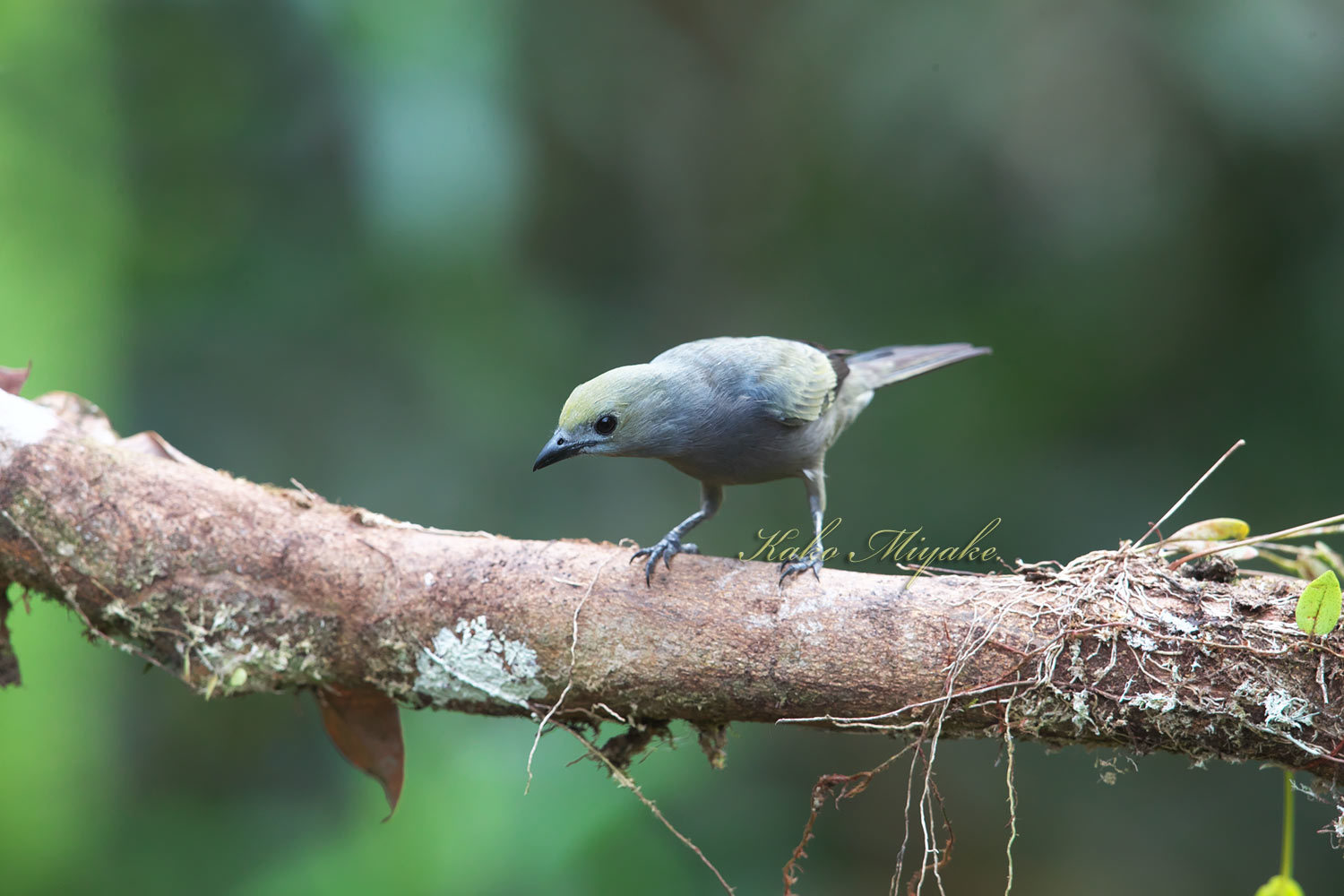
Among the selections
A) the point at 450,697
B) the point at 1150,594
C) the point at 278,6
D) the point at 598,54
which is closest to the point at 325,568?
the point at 450,697

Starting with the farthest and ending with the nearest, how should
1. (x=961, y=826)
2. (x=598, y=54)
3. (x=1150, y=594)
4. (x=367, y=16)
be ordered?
(x=598, y=54) → (x=961, y=826) → (x=367, y=16) → (x=1150, y=594)

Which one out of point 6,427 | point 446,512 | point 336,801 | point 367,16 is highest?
point 367,16

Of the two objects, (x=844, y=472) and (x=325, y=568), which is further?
(x=844, y=472)

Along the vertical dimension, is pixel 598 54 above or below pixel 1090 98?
above

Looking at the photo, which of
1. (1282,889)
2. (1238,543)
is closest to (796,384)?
(1238,543)

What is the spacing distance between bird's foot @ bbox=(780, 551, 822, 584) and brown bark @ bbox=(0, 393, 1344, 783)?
0.03 metres

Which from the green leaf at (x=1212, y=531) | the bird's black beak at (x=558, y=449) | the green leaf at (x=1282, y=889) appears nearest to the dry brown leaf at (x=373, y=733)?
the bird's black beak at (x=558, y=449)

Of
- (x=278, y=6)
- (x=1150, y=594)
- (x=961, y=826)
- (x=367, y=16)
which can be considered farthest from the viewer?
(x=961, y=826)

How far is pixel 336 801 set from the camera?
5328mm

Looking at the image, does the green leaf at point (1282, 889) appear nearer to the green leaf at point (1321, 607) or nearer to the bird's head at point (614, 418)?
the green leaf at point (1321, 607)

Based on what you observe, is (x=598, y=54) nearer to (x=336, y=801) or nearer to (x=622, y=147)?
(x=622, y=147)

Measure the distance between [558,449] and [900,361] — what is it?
7.40ft

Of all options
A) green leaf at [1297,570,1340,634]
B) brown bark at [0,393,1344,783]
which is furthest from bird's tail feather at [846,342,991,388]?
green leaf at [1297,570,1340,634]

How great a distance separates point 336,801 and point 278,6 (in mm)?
4254
